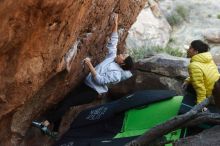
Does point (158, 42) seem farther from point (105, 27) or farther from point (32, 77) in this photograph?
point (32, 77)

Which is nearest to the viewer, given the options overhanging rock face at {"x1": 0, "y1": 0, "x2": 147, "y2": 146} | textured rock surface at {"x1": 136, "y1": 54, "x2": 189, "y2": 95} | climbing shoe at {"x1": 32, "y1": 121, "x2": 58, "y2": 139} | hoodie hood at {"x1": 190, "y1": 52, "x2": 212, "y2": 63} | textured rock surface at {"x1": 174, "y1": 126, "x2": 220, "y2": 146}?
overhanging rock face at {"x1": 0, "y1": 0, "x2": 147, "y2": 146}

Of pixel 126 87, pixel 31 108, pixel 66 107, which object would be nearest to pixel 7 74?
pixel 31 108

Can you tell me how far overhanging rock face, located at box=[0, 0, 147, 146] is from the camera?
4.58m

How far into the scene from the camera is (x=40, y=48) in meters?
5.27

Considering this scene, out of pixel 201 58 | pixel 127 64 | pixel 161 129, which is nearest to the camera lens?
pixel 161 129

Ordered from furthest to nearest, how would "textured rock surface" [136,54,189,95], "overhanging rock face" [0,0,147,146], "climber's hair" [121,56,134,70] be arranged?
"textured rock surface" [136,54,189,95] < "climber's hair" [121,56,134,70] < "overhanging rock face" [0,0,147,146]

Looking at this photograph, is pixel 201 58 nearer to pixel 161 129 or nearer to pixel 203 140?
pixel 203 140

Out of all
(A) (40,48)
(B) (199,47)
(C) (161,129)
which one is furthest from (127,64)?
(A) (40,48)

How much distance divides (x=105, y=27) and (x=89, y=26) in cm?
80

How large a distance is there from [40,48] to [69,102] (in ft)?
7.73

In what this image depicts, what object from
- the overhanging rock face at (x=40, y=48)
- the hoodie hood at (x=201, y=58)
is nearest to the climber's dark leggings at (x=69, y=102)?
the overhanging rock face at (x=40, y=48)

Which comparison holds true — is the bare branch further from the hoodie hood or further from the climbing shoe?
the climbing shoe

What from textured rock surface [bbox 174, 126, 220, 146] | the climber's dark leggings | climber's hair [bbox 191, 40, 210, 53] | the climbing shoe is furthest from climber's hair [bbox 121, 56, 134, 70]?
textured rock surface [bbox 174, 126, 220, 146]

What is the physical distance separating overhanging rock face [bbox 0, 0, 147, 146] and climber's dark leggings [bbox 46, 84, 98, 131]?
14 cm
